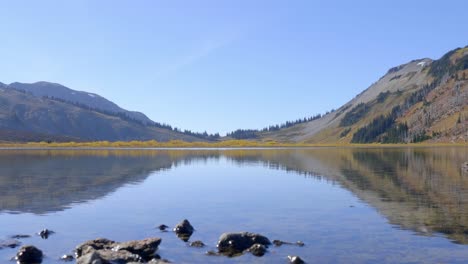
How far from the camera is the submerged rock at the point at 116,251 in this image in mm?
22969

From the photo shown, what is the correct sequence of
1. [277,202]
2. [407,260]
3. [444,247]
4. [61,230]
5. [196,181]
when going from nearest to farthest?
[407,260] → [444,247] → [61,230] → [277,202] → [196,181]

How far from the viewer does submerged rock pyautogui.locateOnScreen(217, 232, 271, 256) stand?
26962 mm

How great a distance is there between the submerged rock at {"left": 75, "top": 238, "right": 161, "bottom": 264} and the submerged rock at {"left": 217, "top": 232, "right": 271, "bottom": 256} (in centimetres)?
367

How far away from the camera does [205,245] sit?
2808 cm

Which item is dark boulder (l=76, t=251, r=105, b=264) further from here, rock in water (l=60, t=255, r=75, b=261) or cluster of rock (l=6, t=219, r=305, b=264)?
rock in water (l=60, t=255, r=75, b=261)

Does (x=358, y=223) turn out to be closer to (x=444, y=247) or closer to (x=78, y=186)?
(x=444, y=247)

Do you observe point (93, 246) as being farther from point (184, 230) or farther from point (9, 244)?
point (184, 230)

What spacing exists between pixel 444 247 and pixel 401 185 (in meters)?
32.0

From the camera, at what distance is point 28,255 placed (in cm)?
2458

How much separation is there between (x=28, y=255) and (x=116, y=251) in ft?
14.8

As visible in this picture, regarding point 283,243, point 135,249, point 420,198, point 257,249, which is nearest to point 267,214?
point 283,243

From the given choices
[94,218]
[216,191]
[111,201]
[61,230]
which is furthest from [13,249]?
[216,191]

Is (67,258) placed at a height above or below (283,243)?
below

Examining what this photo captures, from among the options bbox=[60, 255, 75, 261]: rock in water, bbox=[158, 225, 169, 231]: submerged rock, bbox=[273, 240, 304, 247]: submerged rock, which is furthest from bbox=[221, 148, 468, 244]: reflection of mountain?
bbox=[60, 255, 75, 261]: rock in water
